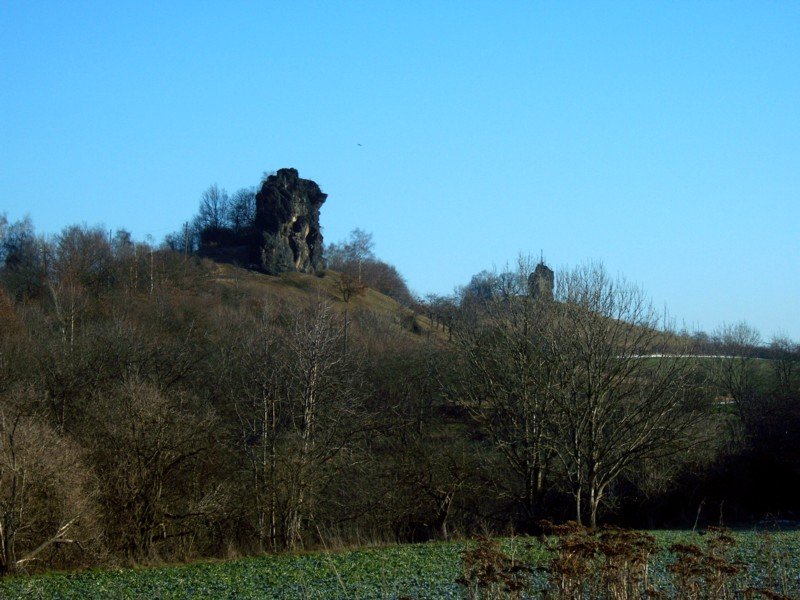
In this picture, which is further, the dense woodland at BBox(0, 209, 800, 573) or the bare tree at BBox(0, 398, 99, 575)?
the dense woodland at BBox(0, 209, 800, 573)

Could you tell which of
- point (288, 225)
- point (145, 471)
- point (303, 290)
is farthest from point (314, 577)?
point (288, 225)

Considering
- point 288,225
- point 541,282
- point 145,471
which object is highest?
point 288,225

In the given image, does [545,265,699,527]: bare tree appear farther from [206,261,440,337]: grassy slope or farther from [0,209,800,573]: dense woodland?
[206,261,440,337]: grassy slope

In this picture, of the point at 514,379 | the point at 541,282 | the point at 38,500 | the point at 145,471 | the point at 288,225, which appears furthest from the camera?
the point at 288,225

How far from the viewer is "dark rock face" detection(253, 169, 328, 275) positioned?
3762 inches

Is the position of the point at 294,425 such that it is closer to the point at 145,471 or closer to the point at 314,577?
the point at 145,471

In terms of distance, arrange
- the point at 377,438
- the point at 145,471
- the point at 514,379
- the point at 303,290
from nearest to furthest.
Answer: the point at 145,471, the point at 514,379, the point at 377,438, the point at 303,290

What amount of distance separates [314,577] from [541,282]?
16.8 m

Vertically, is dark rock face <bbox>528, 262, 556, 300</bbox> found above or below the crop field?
above

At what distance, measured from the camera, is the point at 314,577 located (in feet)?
50.2

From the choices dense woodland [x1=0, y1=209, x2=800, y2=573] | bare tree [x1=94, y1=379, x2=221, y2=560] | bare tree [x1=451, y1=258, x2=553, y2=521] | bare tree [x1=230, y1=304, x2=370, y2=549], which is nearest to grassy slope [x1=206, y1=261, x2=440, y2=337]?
dense woodland [x1=0, y1=209, x2=800, y2=573]

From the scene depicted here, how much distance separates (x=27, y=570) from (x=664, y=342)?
1848cm

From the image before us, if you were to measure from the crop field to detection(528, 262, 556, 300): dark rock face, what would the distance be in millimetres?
11997

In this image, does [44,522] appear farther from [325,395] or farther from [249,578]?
[325,395]
